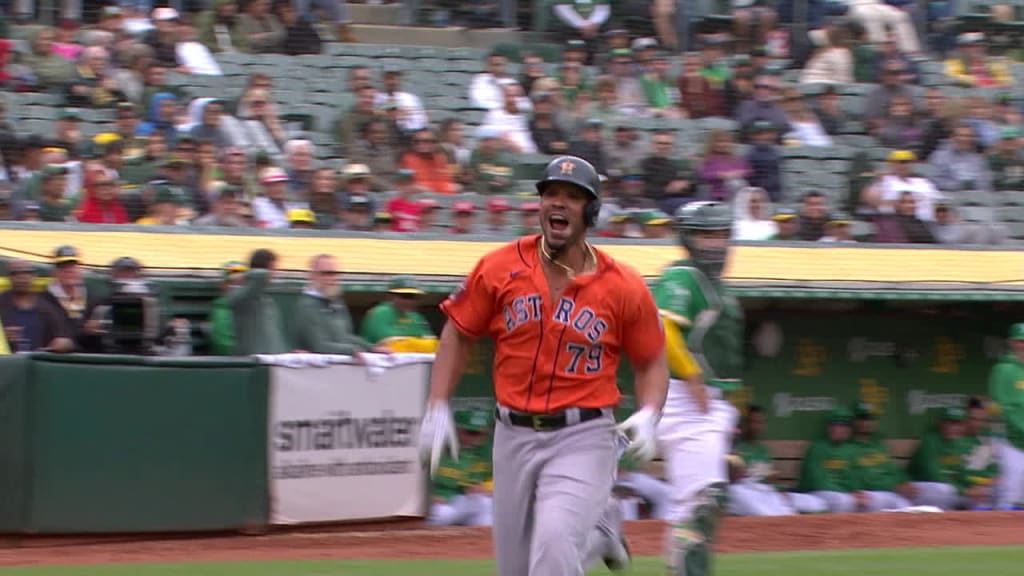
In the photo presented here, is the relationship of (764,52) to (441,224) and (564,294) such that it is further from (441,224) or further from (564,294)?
(564,294)

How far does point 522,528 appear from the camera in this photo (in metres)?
5.11

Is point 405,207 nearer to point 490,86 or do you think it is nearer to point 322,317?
point 322,317

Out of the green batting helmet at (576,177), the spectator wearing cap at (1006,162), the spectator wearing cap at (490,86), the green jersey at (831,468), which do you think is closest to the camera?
the green batting helmet at (576,177)

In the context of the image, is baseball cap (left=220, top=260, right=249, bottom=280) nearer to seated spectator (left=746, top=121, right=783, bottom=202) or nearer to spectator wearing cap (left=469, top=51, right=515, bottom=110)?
spectator wearing cap (left=469, top=51, right=515, bottom=110)

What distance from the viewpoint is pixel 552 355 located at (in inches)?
202

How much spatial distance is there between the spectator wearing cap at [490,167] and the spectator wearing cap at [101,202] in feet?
9.56

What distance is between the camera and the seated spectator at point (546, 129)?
527 inches

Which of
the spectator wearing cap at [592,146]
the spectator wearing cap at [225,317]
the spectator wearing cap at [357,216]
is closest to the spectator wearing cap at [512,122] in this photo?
the spectator wearing cap at [592,146]

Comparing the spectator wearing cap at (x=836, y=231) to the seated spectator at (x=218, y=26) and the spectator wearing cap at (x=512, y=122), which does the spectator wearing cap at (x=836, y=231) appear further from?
the seated spectator at (x=218, y=26)

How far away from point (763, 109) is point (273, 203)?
489 cm

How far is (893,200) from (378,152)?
4.37 meters

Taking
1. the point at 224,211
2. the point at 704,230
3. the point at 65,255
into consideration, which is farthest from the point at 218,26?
the point at 704,230

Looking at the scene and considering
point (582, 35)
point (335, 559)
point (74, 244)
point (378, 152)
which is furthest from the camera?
point (582, 35)

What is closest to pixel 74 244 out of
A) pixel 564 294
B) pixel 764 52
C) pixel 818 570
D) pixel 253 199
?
pixel 253 199
